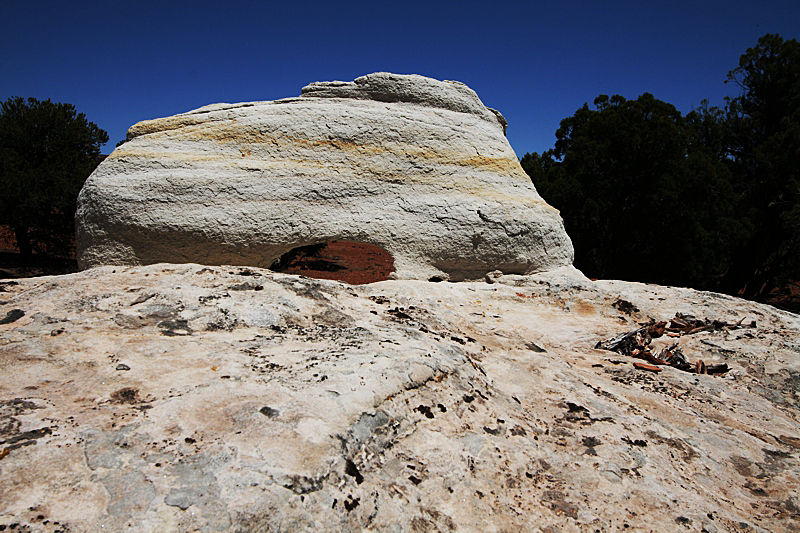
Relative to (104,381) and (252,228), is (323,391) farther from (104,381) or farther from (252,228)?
(252,228)

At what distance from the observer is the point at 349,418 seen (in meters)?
2.67

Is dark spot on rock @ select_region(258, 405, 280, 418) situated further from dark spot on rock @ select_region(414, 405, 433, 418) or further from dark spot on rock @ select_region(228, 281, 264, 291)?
dark spot on rock @ select_region(228, 281, 264, 291)

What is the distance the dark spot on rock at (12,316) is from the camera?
3594 millimetres

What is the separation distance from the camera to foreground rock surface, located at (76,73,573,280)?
19.3ft

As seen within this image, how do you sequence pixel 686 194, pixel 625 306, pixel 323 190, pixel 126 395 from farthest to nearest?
pixel 686 194, pixel 323 190, pixel 625 306, pixel 126 395

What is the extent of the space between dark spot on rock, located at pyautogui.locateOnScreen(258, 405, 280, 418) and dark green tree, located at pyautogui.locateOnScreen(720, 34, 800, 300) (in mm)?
16163

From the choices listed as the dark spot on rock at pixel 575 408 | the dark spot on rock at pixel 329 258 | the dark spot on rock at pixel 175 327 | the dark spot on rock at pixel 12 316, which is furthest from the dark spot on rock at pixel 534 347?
the dark spot on rock at pixel 329 258

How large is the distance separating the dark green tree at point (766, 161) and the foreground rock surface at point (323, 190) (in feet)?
39.4

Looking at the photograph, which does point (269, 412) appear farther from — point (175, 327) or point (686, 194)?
point (686, 194)

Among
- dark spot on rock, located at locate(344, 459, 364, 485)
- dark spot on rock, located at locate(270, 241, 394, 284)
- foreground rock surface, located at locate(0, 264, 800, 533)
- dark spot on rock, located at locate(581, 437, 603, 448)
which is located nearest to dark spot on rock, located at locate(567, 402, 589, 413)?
foreground rock surface, located at locate(0, 264, 800, 533)

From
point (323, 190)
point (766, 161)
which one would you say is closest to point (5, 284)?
point (323, 190)

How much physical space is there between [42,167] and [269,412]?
15174mm

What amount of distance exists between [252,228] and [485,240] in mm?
3134

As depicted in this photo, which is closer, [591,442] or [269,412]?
[269,412]
